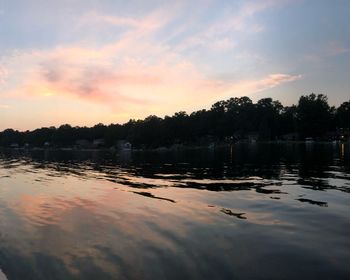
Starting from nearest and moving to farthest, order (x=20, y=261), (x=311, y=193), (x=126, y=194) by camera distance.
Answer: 1. (x=20, y=261)
2. (x=311, y=193)
3. (x=126, y=194)

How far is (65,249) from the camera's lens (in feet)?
45.1

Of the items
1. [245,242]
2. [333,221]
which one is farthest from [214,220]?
[333,221]

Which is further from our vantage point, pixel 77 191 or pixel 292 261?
pixel 77 191

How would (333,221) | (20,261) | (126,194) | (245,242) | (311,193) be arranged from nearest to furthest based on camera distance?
1. (20,261)
2. (245,242)
3. (333,221)
4. (311,193)
5. (126,194)

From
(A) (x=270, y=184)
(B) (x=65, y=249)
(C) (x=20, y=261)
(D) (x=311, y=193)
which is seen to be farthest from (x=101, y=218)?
(A) (x=270, y=184)

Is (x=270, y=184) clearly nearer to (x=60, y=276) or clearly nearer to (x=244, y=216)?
(x=244, y=216)

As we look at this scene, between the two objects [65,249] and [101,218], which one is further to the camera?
[101,218]

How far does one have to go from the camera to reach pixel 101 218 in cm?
1884

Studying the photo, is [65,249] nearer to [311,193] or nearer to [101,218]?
[101,218]

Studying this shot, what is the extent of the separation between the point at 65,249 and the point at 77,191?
15882mm

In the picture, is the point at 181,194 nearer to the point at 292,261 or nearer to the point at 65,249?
the point at 65,249

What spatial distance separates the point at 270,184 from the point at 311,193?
18.1 feet

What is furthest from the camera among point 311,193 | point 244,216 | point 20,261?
point 311,193

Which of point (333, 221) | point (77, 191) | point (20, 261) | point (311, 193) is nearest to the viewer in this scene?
point (20, 261)
